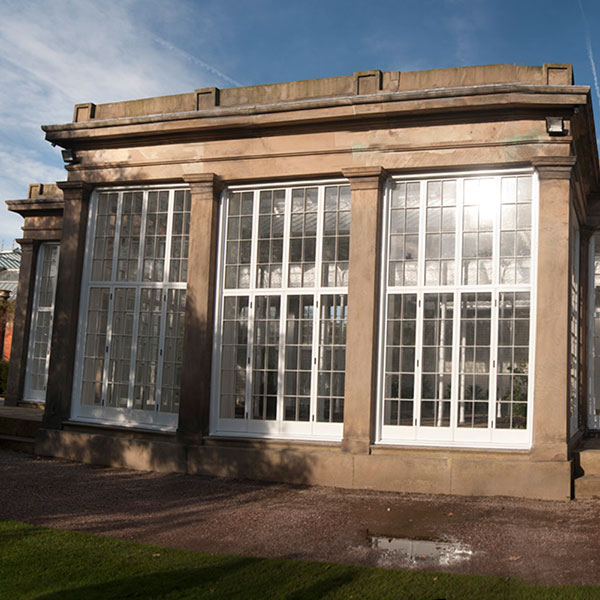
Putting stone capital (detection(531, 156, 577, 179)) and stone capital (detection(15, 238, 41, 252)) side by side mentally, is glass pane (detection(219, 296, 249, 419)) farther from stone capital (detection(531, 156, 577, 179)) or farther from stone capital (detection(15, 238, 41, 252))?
stone capital (detection(15, 238, 41, 252))

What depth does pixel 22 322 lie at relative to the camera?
1902cm

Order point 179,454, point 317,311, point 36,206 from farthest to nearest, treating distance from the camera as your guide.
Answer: point 36,206
point 179,454
point 317,311

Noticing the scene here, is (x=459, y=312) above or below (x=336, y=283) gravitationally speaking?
below

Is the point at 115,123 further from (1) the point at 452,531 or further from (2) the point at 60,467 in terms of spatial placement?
(1) the point at 452,531

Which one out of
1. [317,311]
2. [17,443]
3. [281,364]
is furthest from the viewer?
[17,443]

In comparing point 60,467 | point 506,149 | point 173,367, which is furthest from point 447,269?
point 60,467

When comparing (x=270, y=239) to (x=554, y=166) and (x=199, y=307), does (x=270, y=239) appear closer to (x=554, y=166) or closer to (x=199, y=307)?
(x=199, y=307)

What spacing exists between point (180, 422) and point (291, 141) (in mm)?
5122

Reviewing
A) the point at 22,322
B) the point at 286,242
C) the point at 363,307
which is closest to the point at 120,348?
the point at 286,242

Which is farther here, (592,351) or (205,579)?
(592,351)

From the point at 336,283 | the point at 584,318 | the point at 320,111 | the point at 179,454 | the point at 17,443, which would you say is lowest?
the point at 17,443

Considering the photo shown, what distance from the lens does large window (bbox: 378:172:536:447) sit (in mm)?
10312

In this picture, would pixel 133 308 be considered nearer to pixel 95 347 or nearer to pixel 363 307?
pixel 95 347

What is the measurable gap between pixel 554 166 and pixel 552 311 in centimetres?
215
